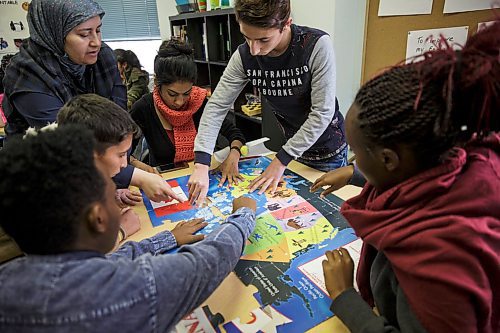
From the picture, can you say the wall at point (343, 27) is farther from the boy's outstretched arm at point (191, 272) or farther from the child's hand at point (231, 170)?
the boy's outstretched arm at point (191, 272)

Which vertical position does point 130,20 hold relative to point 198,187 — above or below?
above

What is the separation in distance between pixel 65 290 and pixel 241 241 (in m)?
0.41

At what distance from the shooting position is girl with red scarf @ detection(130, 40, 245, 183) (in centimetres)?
150

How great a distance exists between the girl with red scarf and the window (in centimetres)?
287

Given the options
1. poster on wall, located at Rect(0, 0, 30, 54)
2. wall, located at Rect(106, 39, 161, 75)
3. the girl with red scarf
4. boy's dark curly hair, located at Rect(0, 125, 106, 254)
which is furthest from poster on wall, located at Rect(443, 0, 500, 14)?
poster on wall, located at Rect(0, 0, 30, 54)

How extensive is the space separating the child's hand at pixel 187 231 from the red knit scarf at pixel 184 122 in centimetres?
64

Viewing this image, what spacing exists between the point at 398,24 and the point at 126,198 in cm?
168

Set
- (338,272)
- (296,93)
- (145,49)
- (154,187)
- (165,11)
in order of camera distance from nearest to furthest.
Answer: (338,272) < (154,187) < (296,93) < (165,11) < (145,49)

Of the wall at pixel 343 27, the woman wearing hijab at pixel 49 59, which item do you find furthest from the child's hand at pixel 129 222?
the wall at pixel 343 27

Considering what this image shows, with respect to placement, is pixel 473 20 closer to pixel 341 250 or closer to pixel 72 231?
pixel 341 250

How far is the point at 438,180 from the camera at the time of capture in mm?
525

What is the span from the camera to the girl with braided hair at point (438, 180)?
1.59 feet

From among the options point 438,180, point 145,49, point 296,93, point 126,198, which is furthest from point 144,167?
point 145,49

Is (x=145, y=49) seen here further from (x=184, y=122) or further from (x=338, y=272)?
(x=338, y=272)
